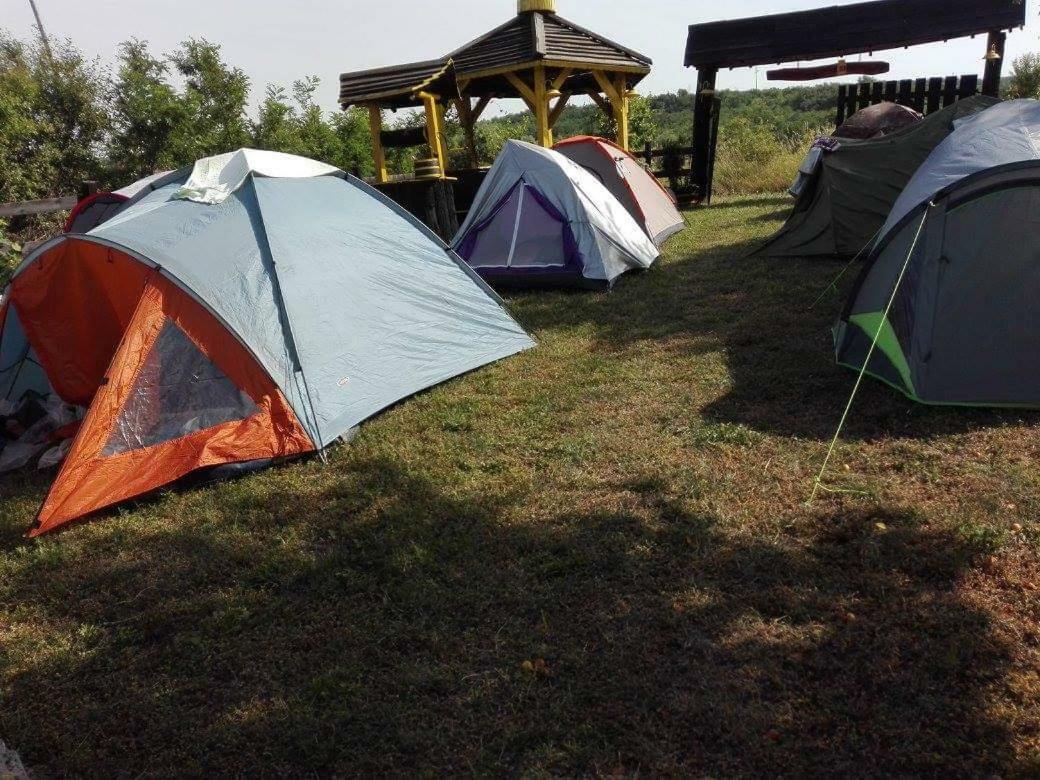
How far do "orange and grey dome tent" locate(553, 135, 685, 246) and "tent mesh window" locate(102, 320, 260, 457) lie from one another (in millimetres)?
7363

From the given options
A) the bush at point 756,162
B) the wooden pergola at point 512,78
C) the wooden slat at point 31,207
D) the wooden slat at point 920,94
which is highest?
the wooden pergola at point 512,78

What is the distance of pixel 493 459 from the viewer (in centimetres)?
442

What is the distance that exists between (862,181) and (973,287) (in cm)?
457

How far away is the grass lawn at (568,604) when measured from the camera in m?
2.46

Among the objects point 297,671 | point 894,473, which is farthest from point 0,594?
point 894,473

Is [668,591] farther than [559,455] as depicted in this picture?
No

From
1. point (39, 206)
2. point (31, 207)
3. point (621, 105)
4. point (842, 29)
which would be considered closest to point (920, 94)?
point (842, 29)

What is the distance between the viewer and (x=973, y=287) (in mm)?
4473

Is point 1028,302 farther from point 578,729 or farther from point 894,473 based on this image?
→ point 578,729

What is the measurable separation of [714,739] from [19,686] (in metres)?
2.62

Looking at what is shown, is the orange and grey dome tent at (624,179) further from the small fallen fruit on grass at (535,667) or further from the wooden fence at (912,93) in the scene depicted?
the small fallen fruit on grass at (535,667)

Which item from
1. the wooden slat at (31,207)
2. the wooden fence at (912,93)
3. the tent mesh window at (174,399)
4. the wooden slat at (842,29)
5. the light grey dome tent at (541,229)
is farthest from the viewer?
the wooden fence at (912,93)

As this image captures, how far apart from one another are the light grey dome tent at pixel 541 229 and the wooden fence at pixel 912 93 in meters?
8.14

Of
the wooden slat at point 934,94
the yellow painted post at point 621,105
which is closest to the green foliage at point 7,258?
the yellow painted post at point 621,105
